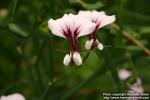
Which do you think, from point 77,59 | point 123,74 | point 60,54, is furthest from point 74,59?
point 60,54

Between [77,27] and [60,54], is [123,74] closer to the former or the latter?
[60,54]

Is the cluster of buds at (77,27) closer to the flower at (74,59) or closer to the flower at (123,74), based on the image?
the flower at (74,59)

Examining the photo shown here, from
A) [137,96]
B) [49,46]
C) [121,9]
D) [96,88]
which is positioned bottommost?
[96,88]

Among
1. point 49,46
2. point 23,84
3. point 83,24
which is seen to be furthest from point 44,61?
point 83,24

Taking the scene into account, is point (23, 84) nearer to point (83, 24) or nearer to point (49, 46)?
point (49, 46)

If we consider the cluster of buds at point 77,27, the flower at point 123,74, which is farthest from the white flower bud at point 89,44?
the flower at point 123,74

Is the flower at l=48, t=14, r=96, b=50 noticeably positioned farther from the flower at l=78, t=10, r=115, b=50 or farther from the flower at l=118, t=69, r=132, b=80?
the flower at l=118, t=69, r=132, b=80
